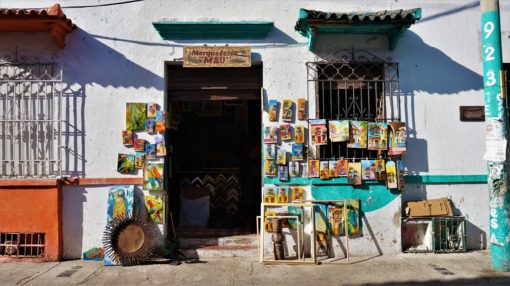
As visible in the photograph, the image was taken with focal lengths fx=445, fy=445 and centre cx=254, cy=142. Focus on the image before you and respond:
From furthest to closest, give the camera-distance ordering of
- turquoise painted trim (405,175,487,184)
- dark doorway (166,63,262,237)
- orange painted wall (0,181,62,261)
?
dark doorway (166,63,262,237) < turquoise painted trim (405,175,487,184) < orange painted wall (0,181,62,261)

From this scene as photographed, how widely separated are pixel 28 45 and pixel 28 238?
3010 millimetres

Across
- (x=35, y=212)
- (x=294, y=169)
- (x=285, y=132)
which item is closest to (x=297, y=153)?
(x=294, y=169)

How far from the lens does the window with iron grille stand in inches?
281

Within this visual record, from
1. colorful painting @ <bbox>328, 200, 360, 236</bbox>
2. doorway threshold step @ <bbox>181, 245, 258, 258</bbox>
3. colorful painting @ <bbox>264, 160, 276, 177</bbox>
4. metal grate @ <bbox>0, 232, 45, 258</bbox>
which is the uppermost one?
colorful painting @ <bbox>264, 160, 276, 177</bbox>

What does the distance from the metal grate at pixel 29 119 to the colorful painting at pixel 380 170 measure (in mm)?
4949

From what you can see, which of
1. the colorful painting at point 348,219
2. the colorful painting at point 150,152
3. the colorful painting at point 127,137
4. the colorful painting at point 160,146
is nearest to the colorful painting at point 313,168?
the colorful painting at point 348,219

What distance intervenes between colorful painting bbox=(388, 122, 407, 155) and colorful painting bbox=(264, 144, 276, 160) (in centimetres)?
183

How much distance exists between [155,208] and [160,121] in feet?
4.44

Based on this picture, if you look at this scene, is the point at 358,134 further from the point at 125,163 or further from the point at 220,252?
the point at 125,163

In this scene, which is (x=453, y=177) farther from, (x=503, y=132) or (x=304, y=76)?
(x=304, y=76)

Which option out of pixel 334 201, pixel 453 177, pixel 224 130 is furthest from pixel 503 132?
pixel 224 130

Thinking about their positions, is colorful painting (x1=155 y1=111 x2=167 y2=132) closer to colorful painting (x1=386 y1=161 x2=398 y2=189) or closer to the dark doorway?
the dark doorway

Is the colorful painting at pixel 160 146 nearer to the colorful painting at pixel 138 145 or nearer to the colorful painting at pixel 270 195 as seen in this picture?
the colorful painting at pixel 138 145

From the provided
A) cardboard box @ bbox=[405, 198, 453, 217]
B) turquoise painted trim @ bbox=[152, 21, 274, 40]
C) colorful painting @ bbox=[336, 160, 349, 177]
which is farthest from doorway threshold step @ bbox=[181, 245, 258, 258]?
turquoise painted trim @ bbox=[152, 21, 274, 40]
